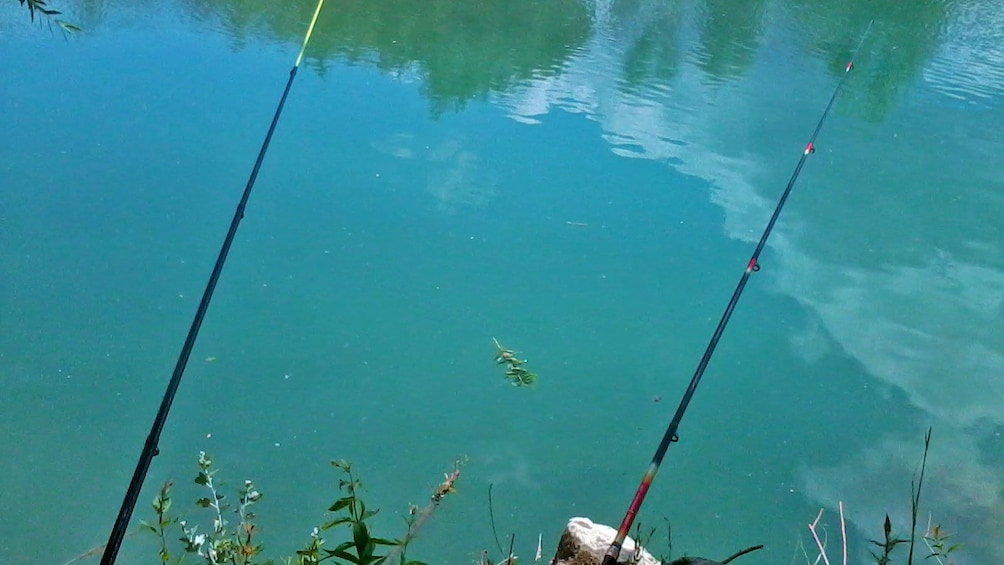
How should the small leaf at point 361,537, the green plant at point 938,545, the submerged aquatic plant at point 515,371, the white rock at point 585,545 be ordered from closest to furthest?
the small leaf at point 361,537 < the green plant at point 938,545 < the white rock at point 585,545 < the submerged aquatic plant at point 515,371

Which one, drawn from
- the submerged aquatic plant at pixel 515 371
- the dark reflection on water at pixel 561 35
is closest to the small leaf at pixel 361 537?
the submerged aquatic plant at pixel 515 371

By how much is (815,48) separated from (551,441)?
14.5ft

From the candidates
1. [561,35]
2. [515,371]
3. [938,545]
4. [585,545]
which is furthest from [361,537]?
[561,35]

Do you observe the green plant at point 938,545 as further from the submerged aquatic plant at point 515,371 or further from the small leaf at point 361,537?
the submerged aquatic plant at point 515,371

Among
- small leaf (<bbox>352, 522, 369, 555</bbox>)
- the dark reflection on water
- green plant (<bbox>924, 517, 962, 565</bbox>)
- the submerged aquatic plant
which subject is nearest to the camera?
small leaf (<bbox>352, 522, 369, 555</bbox>)

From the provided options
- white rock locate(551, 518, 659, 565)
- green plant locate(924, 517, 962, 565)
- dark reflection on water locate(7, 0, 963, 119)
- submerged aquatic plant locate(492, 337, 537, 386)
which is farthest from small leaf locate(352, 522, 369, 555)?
dark reflection on water locate(7, 0, 963, 119)

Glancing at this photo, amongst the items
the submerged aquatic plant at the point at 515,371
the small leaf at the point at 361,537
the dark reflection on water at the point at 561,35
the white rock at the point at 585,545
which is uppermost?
the small leaf at the point at 361,537

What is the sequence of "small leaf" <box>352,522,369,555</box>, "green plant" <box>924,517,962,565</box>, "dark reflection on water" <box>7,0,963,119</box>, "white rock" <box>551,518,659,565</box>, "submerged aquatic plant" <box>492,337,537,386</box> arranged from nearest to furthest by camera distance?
"small leaf" <box>352,522,369,555</box> → "green plant" <box>924,517,962,565</box> → "white rock" <box>551,518,659,565</box> → "submerged aquatic plant" <box>492,337,537,386</box> → "dark reflection on water" <box>7,0,963,119</box>

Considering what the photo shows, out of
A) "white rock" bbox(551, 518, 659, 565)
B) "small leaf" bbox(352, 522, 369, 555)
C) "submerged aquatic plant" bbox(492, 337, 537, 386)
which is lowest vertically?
"submerged aquatic plant" bbox(492, 337, 537, 386)

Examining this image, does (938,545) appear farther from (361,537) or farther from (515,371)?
(515,371)

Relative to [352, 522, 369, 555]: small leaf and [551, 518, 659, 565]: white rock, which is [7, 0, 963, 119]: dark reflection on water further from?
[352, 522, 369, 555]: small leaf

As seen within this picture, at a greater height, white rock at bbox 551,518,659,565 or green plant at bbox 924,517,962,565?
green plant at bbox 924,517,962,565

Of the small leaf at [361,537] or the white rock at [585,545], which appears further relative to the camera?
the white rock at [585,545]

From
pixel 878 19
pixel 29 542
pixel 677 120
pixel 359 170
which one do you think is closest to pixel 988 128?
pixel 677 120
